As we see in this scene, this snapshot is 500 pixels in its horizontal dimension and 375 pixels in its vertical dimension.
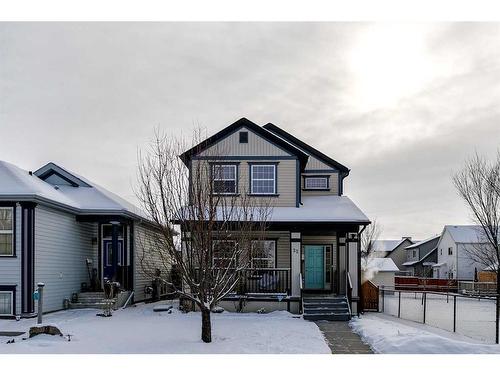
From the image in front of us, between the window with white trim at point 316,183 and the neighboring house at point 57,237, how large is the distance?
687 centimetres

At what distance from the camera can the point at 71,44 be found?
13.6 meters

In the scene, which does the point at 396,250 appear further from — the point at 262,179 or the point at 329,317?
the point at 329,317

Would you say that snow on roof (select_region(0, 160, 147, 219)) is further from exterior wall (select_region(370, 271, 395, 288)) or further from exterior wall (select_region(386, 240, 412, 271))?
exterior wall (select_region(386, 240, 412, 271))

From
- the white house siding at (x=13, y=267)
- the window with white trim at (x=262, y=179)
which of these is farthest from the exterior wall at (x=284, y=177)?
the white house siding at (x=13, y=267)

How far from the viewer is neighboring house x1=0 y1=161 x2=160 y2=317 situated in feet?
48.8

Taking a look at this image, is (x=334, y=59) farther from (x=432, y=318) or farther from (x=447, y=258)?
(x=447, y=258)

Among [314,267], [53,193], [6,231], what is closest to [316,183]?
[314,267]

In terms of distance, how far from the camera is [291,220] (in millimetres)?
17141

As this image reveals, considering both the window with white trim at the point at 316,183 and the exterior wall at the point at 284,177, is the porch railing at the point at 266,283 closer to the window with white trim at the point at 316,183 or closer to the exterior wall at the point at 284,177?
the exterior wall at the point at 284,177

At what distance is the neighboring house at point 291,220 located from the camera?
17094 mm

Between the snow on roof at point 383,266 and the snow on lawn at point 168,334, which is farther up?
the snow on lawn at point 168,334

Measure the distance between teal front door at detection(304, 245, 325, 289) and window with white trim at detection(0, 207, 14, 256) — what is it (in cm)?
1008

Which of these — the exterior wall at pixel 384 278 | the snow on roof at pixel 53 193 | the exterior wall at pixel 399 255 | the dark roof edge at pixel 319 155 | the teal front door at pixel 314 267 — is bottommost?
the exterior wall at pixel 399 255

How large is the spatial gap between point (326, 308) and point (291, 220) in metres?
3.10
